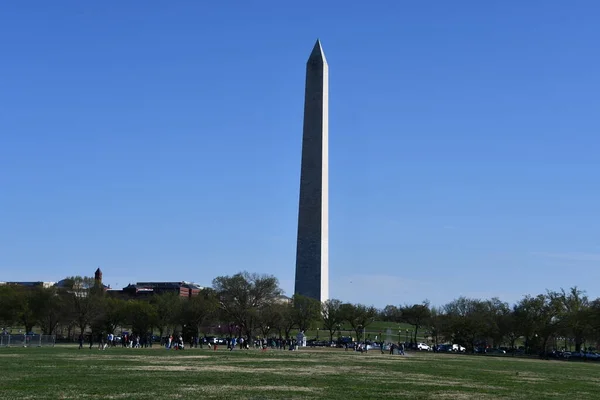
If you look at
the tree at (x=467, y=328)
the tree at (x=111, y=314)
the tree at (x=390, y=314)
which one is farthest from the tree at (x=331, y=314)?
the tree at (x=390, y=314)

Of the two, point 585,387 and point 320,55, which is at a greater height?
point 320,55

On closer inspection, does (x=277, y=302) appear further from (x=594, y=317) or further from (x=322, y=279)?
(x=594, y=317)

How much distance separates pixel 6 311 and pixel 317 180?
39799 mm

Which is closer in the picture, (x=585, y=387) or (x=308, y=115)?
(x=585, y=387)

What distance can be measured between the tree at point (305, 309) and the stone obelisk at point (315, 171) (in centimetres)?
387

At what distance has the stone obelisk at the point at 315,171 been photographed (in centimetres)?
8988

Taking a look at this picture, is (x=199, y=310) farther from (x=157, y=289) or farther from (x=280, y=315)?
(x=157, y=289)

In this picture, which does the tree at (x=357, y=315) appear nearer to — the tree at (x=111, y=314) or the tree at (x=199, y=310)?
the tree at (x=199, y=310)

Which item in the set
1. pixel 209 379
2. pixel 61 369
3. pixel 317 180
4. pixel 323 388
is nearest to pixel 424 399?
pixel 323 388

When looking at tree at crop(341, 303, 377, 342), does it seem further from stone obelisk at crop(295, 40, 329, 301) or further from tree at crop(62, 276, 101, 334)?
tree at crop(62, 276, 101, 334)

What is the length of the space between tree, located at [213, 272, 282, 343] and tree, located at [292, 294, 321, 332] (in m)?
3.99

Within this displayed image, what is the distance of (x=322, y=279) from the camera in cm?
9438

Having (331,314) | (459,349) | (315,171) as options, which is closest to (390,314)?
(331,314)

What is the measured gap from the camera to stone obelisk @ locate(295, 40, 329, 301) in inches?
3538
